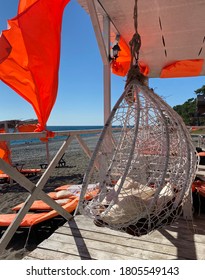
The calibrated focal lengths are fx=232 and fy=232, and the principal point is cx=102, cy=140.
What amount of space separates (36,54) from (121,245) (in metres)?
1.61

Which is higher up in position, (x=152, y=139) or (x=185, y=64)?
(x=185, y=64)

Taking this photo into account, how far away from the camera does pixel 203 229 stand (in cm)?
193

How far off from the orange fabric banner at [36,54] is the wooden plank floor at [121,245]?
0.93 meters

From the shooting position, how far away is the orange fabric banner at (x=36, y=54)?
69.0 inches

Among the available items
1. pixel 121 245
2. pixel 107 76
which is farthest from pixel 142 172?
pixel 107 76

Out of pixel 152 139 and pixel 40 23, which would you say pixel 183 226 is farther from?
pixel 40 23

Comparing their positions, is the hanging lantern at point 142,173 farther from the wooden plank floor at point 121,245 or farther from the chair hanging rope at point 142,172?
the wooden plank floor at point 121,245

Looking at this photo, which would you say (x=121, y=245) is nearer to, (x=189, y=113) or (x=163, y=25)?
(x=163, y=25)

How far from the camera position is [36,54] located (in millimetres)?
1824

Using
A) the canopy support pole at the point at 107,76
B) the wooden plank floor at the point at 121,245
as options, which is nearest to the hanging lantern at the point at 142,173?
the wooden plank floor at the point at 121,245

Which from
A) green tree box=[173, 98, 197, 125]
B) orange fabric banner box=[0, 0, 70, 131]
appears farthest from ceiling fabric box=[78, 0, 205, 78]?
green tree box=[173, 98, 197, 125]

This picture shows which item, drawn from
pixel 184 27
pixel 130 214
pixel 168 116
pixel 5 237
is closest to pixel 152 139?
pixel 168 116

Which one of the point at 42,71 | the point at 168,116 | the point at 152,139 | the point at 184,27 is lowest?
the point at 152,139

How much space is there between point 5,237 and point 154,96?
4.31ft
